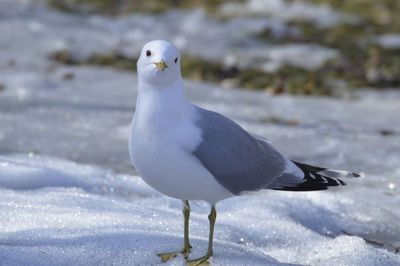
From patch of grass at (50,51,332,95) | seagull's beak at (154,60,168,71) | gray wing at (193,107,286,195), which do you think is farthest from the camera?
patch of grass at (50,51,332,95)

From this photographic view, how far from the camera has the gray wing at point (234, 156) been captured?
3.69 meters

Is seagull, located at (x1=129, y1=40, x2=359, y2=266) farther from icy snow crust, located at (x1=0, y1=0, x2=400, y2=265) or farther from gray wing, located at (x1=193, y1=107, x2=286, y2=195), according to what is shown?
icy snow crust, located at (x1=0, y1=0, x2=400, y2=265)

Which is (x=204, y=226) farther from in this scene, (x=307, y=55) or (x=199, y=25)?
(x=199, y=25)

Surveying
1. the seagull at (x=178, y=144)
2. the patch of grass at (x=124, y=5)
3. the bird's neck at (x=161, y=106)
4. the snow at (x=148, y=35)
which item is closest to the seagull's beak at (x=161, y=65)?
the seagull at (x=178, y=144)

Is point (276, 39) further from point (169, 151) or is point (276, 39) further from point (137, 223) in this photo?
point (169, 151)

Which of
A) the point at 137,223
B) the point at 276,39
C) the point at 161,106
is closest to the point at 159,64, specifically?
the point at 161,106

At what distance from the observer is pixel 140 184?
5309 mm

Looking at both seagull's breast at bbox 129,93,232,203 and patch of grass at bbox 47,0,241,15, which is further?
patch of grass at bbox 47,0,241,15

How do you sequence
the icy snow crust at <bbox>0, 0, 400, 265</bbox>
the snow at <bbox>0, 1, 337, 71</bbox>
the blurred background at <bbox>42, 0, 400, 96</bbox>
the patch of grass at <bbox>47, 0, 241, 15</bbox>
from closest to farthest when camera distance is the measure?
the icy snow crust at <bbox>0, 0, 400, 265</bbox>
the blurred background at <bbox>42, 0, 400, 96</bbox>
the snow at <bbox>0, 1, 337, 71</bbox>
the patch of grass at <bbox>47, 0, 241, 15</bbox>

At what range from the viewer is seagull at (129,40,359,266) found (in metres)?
3.57

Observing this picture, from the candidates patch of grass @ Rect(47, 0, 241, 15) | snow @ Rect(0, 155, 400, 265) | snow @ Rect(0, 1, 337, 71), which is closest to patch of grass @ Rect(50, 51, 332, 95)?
snow @ Rect(0, 1, 337, 71)

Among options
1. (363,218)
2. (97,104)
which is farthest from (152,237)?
(97,104)

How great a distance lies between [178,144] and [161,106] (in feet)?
0.59

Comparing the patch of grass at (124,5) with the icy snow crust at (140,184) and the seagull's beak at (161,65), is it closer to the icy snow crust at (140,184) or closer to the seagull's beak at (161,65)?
the icy snow crust at (140,184)
